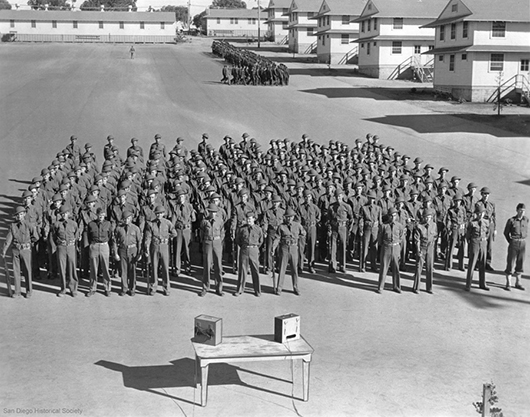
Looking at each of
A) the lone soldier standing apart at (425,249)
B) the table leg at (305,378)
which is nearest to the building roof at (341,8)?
the lone soldier standing apart at (425,249)

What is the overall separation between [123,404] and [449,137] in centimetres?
2465

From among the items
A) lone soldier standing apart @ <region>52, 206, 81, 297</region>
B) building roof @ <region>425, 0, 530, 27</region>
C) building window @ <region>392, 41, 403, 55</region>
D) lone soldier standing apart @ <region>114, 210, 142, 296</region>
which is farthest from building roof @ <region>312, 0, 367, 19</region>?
lone soldier standing apart @ <region>52, 206, 81, 297</region>

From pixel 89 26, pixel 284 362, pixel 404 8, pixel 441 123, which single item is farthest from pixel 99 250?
pixel 89 26

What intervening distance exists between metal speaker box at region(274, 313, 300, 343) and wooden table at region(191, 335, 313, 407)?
6 centimetres

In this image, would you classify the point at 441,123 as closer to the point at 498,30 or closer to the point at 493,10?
the point at 498,30

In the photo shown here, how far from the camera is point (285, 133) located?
31062 mm

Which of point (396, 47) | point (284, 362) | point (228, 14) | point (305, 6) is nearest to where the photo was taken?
point (284, 362)

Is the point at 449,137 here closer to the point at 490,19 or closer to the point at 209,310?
the point at 490,19

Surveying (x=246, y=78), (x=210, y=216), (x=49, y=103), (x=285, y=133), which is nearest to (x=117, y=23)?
(x=246, y=78)

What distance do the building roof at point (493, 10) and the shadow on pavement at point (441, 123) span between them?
328 inches

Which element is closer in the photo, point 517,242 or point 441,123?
point 517,242

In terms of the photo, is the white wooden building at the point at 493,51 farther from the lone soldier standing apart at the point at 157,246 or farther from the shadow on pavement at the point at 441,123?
the lone soldier standing apart at the point at 157,246

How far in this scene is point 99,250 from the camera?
13359 millimetres

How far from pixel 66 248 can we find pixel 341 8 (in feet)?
187
